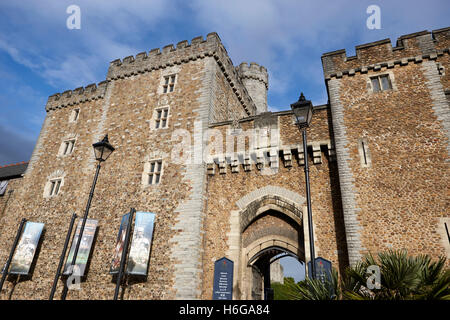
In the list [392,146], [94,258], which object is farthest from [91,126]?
[392,146]

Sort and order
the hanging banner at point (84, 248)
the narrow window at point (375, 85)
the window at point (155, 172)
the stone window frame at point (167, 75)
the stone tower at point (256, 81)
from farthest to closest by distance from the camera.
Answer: the stone tower at point (256, 81) → the stone window frame at point (167, 75) → the window at point (155, 172) → the hanging banner at point (84, 248) → the narrow window at point (375, 85)

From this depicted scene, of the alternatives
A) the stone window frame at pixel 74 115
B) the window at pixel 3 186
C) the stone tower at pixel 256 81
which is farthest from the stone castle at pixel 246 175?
the stone tower at pixel 256 81

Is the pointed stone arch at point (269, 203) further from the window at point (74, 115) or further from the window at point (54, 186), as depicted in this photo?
the window at point (74, 115)

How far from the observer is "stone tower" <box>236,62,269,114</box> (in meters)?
25.8

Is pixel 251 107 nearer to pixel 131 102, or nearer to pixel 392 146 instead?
pixel 131 102

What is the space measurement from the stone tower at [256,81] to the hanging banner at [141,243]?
1621 cm

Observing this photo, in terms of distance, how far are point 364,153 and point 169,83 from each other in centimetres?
1074

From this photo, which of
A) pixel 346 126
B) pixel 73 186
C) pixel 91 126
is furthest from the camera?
pixel 91 126

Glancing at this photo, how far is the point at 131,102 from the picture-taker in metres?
16.7

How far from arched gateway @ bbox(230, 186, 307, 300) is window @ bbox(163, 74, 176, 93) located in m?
7.73

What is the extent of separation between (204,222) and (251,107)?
10.9m

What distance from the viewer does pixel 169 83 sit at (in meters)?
16.2

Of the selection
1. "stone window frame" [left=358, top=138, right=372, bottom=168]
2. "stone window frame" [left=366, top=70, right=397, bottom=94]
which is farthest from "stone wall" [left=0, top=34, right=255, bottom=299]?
"stone window frame" [left=366, top=70, right=397, bottom=94]

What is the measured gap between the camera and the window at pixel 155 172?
1381cm
